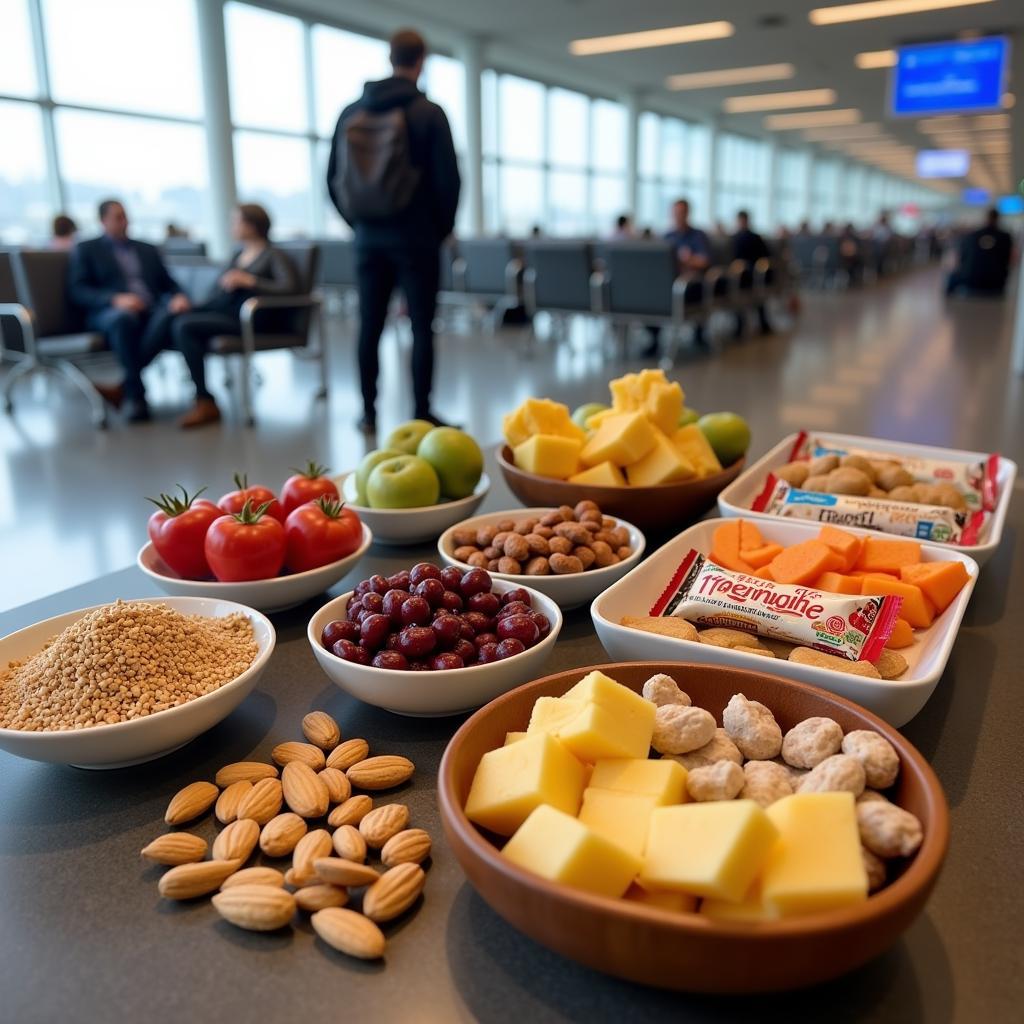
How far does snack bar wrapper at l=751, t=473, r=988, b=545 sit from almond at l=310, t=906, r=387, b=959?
86cm

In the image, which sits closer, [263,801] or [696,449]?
[263,801]

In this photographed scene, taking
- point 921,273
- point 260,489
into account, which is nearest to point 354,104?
point 260,489

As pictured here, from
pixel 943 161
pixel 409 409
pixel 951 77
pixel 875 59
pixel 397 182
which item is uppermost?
pixel 875 59

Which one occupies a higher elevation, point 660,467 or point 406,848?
point 660,467

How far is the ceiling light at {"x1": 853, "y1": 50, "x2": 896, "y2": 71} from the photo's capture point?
12.1 metres

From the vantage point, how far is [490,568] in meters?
1.09

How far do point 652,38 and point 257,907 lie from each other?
12.8 m

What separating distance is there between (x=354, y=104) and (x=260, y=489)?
2.73 metres

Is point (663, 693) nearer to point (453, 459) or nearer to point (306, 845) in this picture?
point (306, 845)

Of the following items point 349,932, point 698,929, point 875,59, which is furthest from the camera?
point 875,59

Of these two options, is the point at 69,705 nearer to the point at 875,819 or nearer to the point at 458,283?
the point at 875,819

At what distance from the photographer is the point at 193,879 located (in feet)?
2.10


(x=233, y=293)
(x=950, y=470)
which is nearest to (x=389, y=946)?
(x=950, y=470)

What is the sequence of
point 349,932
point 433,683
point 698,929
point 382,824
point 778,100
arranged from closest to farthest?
point 698,929 < point 349,932 < point 382,824 < point 433,683 < point 778,100
